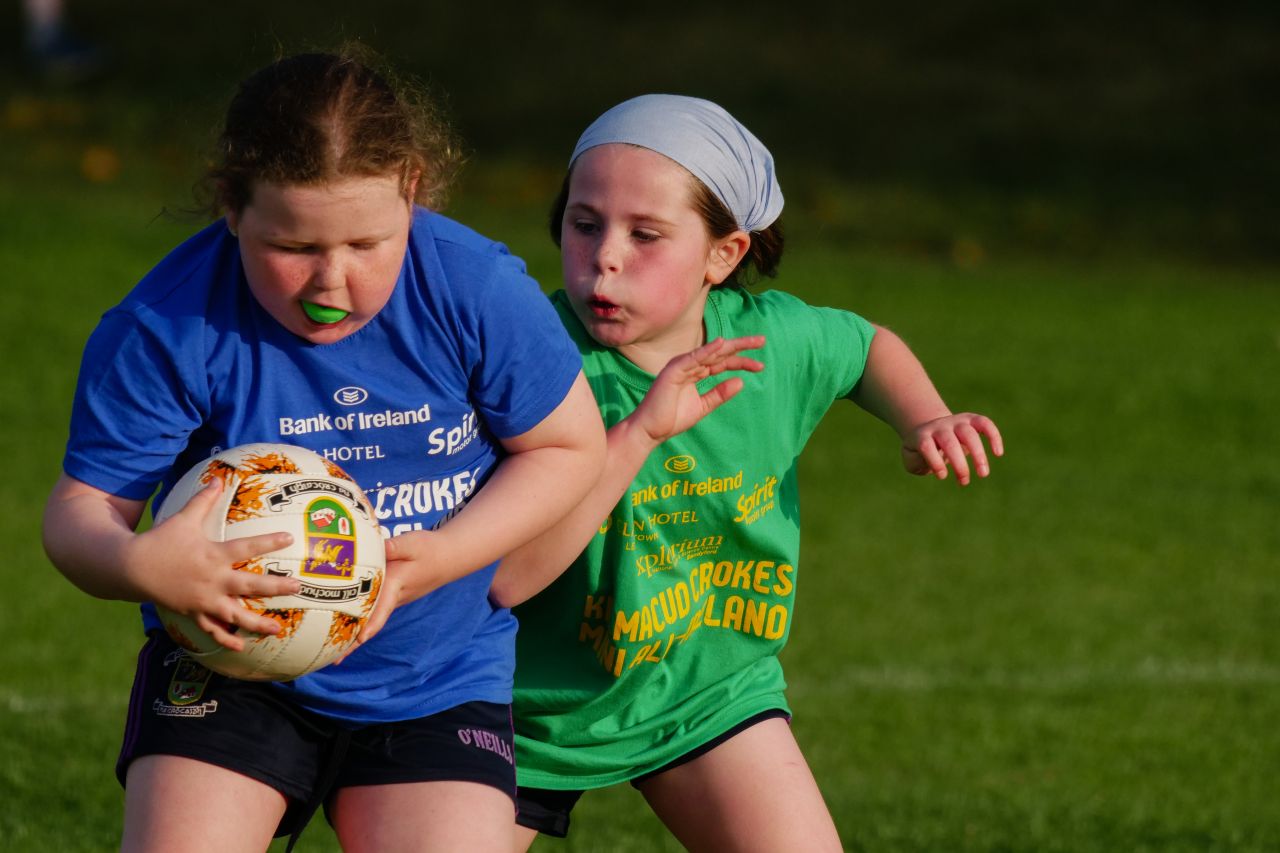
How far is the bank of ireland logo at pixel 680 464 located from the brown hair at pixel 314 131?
96 cm

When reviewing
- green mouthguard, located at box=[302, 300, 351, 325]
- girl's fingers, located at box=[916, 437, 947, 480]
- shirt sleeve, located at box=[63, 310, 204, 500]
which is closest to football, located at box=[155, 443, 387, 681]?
shirt sleeve, located at box=[63, 310, 204, 500]

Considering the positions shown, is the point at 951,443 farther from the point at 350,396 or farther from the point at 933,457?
the point at 350,396

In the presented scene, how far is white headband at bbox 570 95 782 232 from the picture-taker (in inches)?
166

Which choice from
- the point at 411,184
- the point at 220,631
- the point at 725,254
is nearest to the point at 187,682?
the point at 220,631

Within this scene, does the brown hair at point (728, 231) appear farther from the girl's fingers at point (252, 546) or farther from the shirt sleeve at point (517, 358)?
the girl's fingers at point (252, 546)

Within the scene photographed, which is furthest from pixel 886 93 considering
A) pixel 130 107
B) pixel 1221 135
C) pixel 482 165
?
pixel 130 107

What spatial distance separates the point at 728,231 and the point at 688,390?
485 mm

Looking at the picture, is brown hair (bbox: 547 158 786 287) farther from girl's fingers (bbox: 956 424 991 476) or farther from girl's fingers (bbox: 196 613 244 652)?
girl's fingers (bbox: 196 613 244 652)

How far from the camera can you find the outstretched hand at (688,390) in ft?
13.1

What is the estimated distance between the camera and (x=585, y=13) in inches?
1115

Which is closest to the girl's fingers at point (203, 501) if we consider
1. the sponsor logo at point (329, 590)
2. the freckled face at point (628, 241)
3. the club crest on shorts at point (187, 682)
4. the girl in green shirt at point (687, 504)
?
the sponsor logo at point (329, 590)

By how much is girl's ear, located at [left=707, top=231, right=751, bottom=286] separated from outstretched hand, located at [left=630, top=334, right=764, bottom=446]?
0.32 metres

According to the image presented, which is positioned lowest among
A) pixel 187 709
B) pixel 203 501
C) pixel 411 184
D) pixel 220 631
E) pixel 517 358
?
pixel 187 709

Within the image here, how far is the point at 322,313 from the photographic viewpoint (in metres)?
3.52
